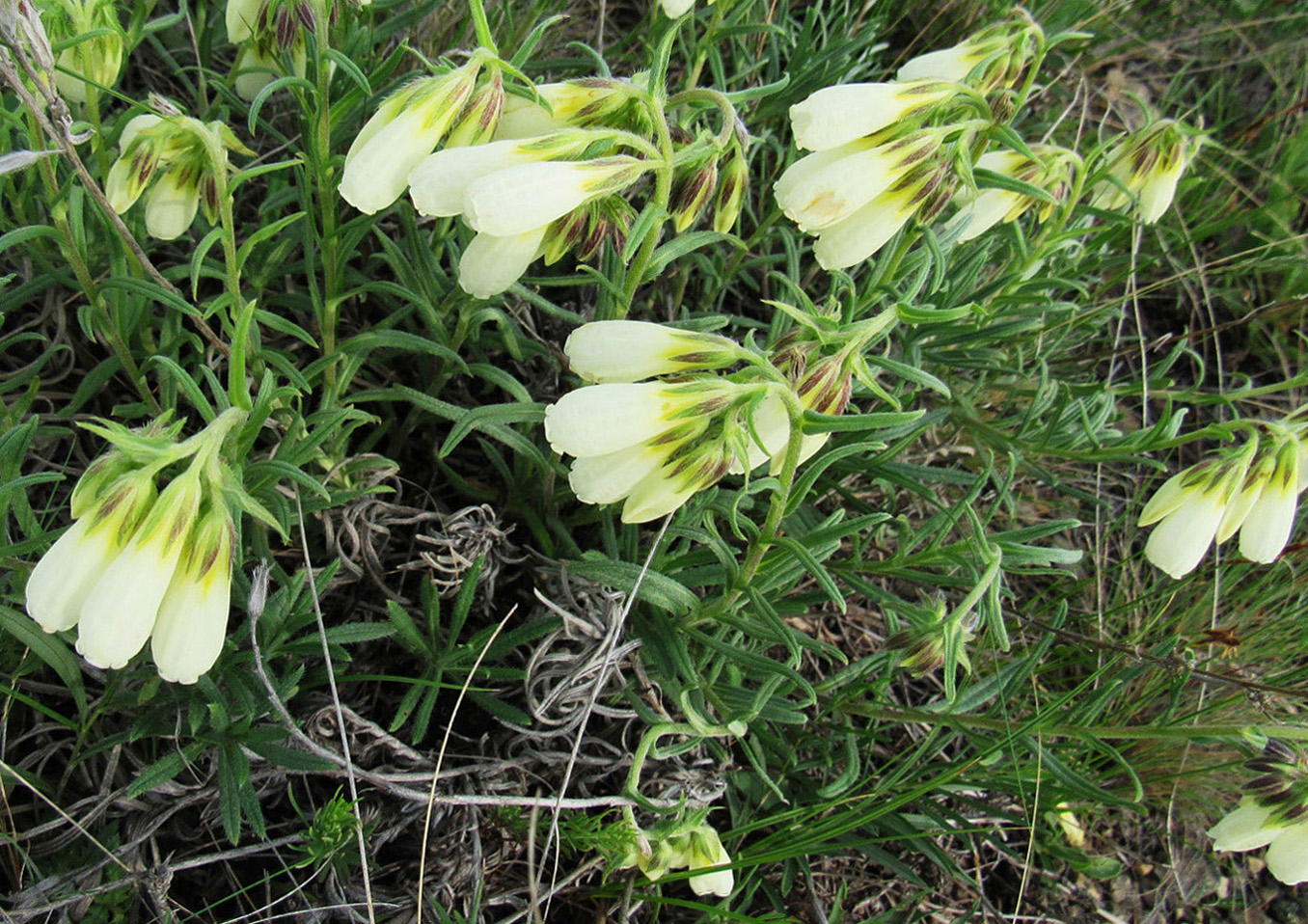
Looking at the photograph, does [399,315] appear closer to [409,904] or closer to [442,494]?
[442,494]

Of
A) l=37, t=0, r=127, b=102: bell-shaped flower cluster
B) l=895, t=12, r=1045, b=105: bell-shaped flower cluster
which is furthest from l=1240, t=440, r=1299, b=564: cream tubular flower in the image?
l=37, t=0, r=127, b=102: bell-shaped flower cluster

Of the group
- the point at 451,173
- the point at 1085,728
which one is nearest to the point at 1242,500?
the point at 1085,728

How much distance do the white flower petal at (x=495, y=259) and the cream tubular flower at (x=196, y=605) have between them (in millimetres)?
526

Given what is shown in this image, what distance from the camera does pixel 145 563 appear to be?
1443 mm

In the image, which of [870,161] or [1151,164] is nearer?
[870,161]

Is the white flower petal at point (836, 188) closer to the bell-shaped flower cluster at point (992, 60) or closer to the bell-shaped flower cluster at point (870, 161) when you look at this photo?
the bell-shaped flower cluster at point (870, 161)

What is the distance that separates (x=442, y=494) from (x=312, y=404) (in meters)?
0.38

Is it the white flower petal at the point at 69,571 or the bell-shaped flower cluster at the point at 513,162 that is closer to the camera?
the white flower petal at the point at 69,571

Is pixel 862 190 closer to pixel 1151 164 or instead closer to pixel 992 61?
pixel 992 61

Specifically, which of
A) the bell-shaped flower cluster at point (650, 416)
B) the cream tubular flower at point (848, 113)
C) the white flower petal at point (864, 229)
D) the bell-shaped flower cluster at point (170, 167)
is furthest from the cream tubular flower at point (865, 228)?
the bell-shaped flower cluster at point (170, 167)

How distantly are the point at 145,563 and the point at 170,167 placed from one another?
863 mm

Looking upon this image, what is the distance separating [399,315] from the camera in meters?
2.31

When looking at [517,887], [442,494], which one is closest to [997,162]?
[442,494]

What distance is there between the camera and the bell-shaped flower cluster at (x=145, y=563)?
1.44m
